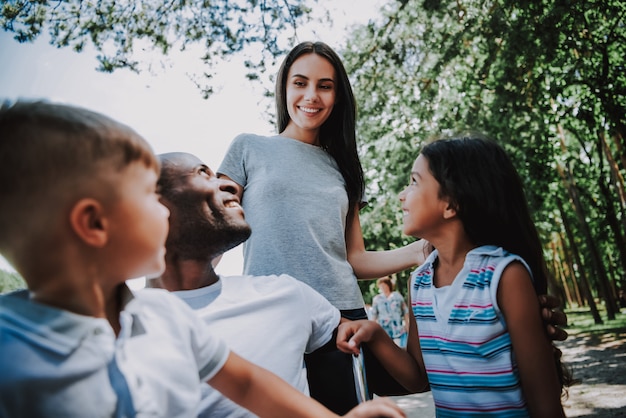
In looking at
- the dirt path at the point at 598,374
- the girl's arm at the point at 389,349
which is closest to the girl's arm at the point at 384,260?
the girl's arm at the point at 389,349

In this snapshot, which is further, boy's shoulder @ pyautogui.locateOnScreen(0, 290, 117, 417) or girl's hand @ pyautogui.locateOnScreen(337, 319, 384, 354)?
girl's hand @ pyautogui.locateOnScreen(337, 319, 384, 354)

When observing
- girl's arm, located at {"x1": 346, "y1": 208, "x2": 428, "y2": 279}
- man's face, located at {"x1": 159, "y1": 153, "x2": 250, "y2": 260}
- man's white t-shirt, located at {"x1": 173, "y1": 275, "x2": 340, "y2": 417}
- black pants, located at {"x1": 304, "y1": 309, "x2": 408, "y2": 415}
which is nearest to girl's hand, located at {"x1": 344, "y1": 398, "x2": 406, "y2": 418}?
man's white t-shirt, located at {"x1": 173, "y1": 275, "x2": 340, "y2": 417}

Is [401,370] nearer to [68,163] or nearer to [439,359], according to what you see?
[439,359]

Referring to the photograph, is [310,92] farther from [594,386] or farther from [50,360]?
[594,386]

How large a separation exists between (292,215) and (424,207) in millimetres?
635

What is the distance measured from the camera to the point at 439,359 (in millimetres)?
2031

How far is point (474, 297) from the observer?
6.24 feet

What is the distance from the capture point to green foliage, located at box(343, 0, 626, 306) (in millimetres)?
6824

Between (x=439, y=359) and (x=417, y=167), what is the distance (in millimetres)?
888

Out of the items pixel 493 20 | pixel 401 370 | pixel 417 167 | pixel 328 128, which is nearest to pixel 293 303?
pixel 401 370

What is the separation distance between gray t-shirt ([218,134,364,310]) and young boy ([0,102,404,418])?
4.21 feet

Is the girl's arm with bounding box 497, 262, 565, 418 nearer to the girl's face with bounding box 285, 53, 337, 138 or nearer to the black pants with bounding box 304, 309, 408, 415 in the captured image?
the black pants with bounding box 304, 309, 408, 415

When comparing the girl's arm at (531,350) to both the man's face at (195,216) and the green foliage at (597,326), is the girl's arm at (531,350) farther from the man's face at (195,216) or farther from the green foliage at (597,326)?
the green foliage at (597,326)

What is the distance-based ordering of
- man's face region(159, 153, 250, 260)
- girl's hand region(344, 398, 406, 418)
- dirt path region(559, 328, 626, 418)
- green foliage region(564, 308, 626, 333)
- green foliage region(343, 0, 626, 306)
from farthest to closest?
green foliage region(564, 308, 626, 333)
green foliage region(343, 0, 626, 306)
dirt path region(559, 328, 626, 418)
man's face region(159, 153, 250, 260)
girl's hand region(344, 398, 406, 418)
